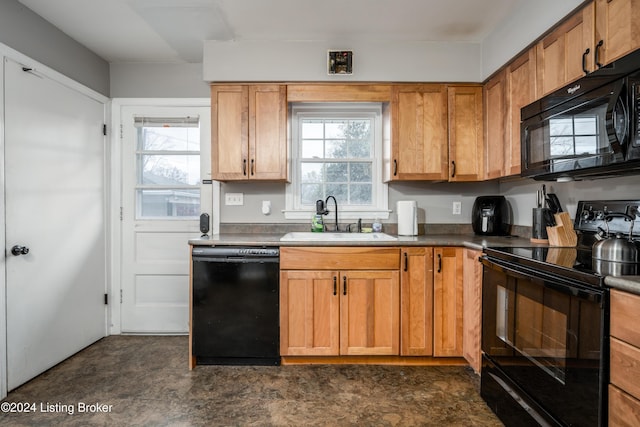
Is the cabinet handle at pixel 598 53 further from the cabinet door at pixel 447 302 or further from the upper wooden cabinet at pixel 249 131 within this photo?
the upper wooden cabinet at pixel 249 131

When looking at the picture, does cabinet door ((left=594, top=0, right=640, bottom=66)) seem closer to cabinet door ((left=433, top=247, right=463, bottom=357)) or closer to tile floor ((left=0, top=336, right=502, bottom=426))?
cabinet door ((left=433, top=247, right=463, bottom=357))

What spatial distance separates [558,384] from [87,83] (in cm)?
360

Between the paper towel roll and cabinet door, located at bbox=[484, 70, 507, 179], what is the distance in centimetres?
60

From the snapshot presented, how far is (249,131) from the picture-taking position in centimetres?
272

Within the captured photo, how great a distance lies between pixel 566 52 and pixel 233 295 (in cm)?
241

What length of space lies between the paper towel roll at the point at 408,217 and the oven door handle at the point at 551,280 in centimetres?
95

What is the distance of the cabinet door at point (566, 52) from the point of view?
5.49 feet

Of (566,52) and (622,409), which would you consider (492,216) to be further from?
(622,409)

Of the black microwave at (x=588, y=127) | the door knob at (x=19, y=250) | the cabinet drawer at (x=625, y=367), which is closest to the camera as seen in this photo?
the cabinet drawer at (x=625, y=367)

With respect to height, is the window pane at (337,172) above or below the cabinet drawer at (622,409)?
above

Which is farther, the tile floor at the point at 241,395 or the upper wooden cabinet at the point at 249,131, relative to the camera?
the upper wooden cabinet at the point at 249,131

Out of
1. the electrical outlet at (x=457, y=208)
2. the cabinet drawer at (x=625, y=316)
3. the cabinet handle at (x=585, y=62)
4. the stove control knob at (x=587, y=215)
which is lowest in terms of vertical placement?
the cabinet drawer at (x=625, y=316)

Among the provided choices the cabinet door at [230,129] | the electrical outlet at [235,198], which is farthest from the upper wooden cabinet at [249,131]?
the electrical outlet at [235,198]

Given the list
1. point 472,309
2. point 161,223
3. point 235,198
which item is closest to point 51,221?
point 161,223
